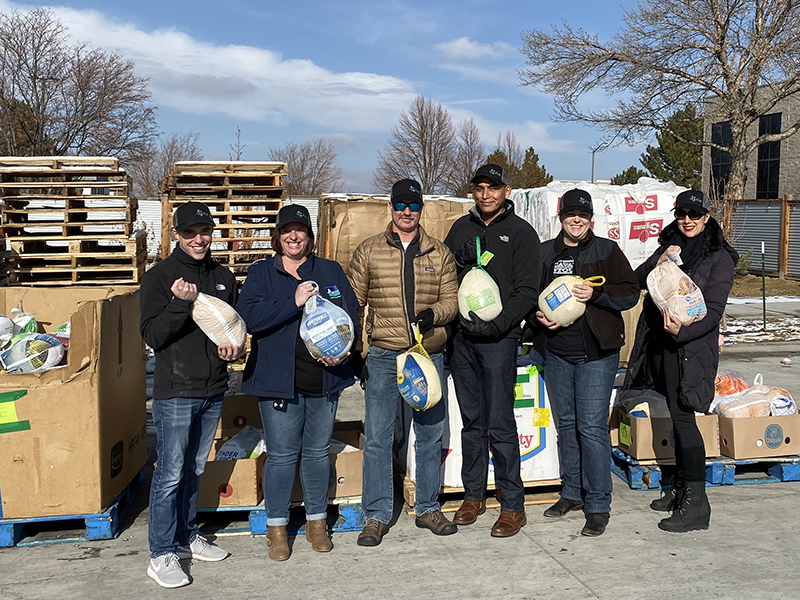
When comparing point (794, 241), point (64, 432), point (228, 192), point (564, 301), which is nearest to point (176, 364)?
point (64, 432)

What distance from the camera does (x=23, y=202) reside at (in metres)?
8.91

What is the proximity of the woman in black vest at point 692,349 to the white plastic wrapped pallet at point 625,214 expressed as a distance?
239 inches

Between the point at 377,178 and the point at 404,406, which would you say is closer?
the point at 404,406

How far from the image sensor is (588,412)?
14.7ft

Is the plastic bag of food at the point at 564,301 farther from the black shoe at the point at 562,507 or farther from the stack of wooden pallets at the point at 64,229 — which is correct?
the stack of wooden pallets at the point at 64,229

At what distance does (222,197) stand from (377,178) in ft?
116

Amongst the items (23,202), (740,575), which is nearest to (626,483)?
(740,575)

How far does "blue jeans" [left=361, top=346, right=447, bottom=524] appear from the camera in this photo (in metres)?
4.32

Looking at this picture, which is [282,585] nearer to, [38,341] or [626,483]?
[38,341]

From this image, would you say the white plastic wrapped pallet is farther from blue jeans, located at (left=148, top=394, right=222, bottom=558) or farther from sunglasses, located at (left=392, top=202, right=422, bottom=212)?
blue jeans, located at (left=148, top=394, right=222, bottom=558)

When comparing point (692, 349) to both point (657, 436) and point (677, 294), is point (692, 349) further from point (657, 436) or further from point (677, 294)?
point (657, 436)

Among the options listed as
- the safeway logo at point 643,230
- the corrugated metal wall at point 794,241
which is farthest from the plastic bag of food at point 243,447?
the corrugated metal wall at point 794,241

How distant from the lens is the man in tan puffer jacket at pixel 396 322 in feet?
13.9

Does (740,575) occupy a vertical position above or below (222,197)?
below
